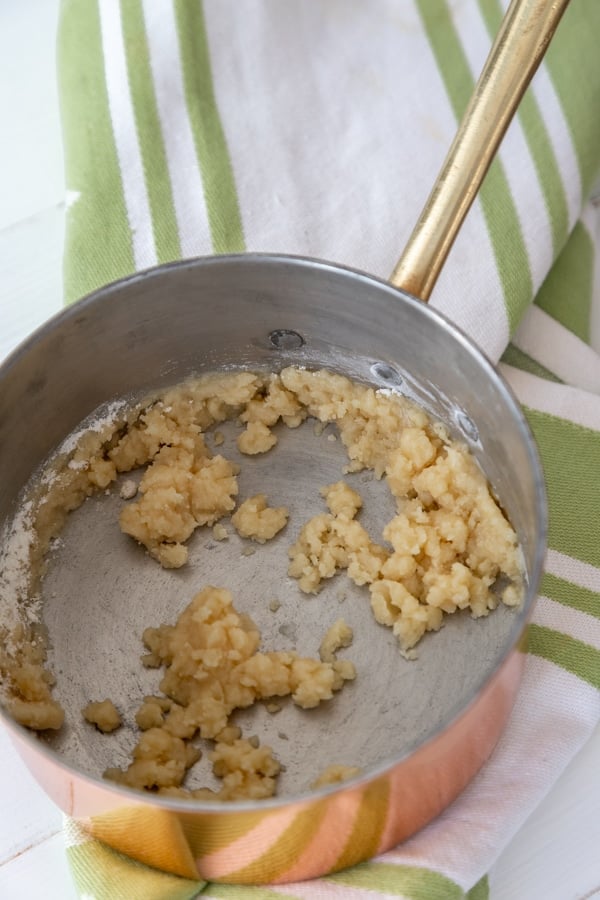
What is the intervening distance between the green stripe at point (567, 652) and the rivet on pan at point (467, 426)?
0.18 meters

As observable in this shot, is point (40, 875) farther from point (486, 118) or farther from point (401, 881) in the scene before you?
point (486, 118)

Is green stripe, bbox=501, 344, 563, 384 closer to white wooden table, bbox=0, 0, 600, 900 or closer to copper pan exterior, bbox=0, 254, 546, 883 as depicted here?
copper pan exterior, bbox=0, 254, 546, 883

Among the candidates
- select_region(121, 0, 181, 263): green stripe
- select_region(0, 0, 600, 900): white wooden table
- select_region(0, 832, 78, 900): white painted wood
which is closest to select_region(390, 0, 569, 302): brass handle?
select_region(121, 0, 181, 263): green stripe

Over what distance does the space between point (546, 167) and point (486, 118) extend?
0.27 metres

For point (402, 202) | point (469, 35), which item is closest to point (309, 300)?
point (402, 202)

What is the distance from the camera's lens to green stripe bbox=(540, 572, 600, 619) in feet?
2.98

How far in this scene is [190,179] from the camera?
41.9 inches

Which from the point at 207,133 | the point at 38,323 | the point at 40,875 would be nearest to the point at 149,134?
the point at 207,133

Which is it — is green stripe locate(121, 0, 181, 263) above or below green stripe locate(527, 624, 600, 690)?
above

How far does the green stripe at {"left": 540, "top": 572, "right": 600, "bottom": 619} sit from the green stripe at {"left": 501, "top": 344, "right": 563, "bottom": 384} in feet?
0.73

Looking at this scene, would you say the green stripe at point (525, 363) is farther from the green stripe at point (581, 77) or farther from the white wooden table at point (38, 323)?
the white wooden table at point (38, 323)

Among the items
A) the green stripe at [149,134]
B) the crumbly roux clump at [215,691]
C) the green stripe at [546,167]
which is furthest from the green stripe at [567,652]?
the green stripe at [149,134]

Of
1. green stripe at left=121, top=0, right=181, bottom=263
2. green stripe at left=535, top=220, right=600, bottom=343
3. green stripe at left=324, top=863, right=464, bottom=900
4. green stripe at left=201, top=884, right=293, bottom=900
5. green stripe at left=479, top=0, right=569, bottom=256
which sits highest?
green stripe at left=479, top=0, right=569, bottom=256

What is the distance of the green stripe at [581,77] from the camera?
109 centimetres
